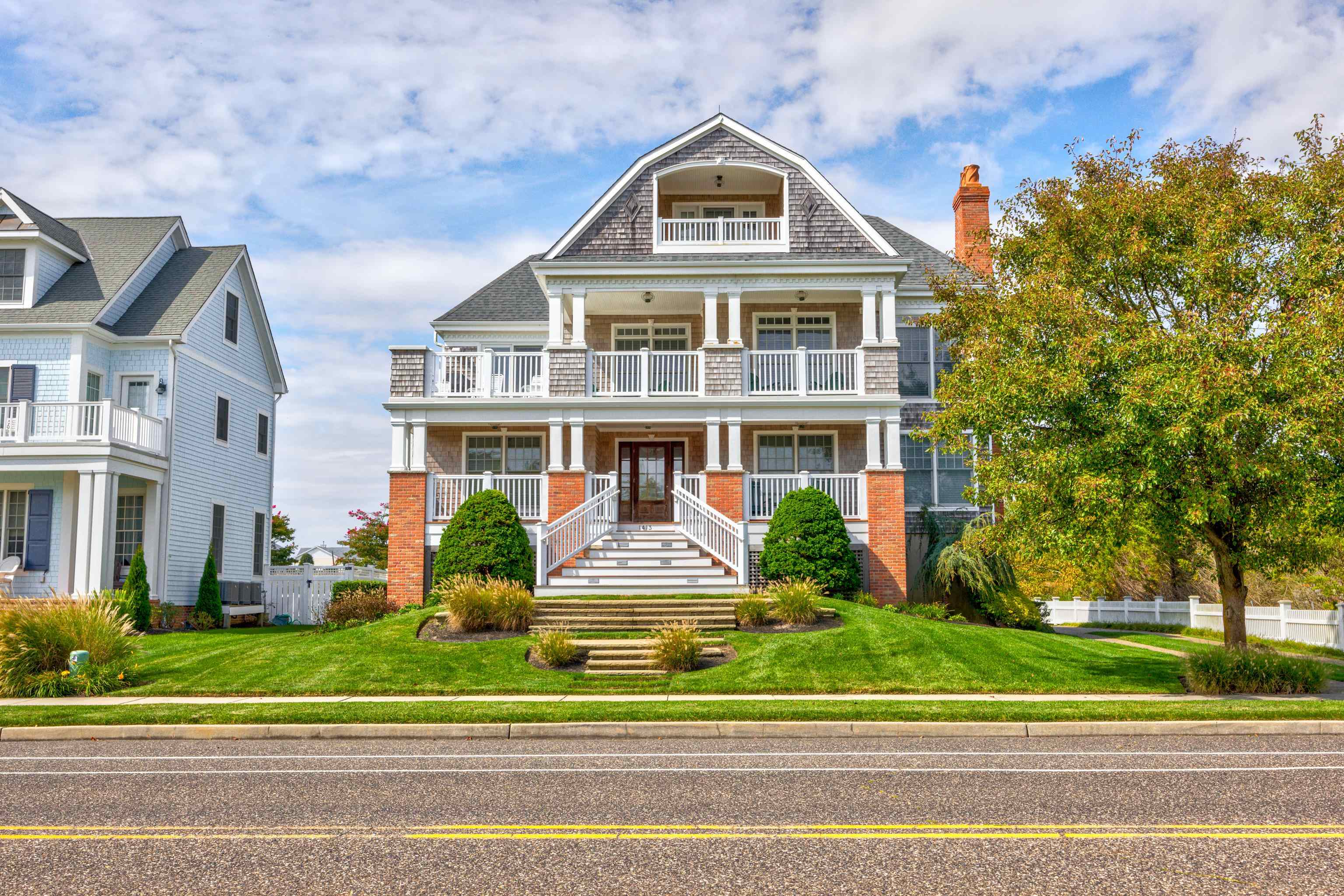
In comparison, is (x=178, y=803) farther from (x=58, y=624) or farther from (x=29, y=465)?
(x=29, y=465)

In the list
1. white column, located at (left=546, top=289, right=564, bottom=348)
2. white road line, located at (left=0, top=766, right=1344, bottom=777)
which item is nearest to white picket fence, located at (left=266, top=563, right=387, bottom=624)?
white column, located at (left=546, top=289, right=564, bottom=348)

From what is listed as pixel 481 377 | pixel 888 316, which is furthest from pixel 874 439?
pixel 481 377

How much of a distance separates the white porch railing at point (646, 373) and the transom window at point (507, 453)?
2.80m

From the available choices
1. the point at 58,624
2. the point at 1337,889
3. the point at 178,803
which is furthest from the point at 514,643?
the point at 1337,889

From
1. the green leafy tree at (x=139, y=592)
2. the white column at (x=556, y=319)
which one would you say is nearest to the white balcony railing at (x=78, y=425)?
the green leafy tree at (x=139, y=592)

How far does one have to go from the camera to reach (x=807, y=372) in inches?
913

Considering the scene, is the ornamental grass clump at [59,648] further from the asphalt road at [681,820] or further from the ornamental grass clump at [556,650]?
the ornamental grass clump at [556,650]

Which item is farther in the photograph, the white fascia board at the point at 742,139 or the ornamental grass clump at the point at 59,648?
the white fascia board at the point at 742,139

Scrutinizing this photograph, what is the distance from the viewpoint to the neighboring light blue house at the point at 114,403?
23500 mm

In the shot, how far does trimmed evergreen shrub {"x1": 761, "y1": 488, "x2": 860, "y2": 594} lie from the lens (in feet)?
65.5

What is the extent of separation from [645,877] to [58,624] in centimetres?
1283

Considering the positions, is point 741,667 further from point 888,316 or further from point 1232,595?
point 888,316

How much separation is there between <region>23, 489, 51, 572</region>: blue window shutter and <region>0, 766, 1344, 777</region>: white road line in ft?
59.2

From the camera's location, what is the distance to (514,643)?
1673 cm
